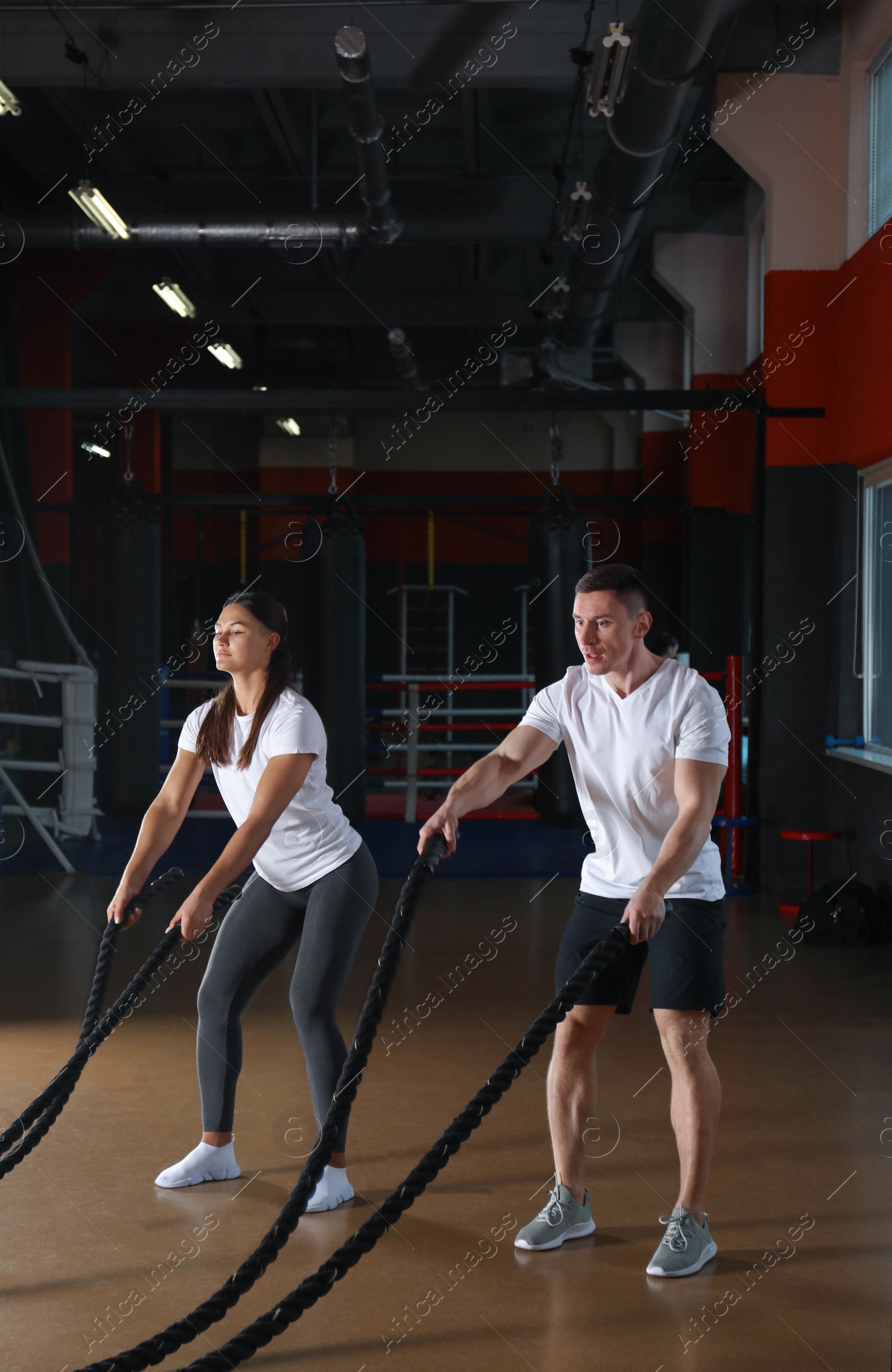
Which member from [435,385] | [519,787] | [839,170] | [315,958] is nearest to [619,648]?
[315,958]

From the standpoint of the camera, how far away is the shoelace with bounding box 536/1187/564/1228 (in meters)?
2.75

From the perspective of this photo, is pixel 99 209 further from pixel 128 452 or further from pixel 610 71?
pixel 610 71

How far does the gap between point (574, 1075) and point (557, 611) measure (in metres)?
5.26

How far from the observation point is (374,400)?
6934 millimetres

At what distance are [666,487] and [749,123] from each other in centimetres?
601

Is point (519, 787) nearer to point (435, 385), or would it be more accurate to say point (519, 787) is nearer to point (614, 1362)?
point (435, 385)

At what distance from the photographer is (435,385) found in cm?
1417

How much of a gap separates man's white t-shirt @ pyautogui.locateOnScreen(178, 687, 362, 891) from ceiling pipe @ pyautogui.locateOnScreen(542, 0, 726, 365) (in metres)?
3.68

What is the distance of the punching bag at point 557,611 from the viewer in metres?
7.69

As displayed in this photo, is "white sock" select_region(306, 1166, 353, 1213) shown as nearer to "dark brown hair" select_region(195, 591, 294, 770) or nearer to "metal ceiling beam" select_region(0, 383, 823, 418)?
"dark brown hair" select_region(195, 591, 294, 770)

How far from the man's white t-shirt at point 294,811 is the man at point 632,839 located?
0.45 m

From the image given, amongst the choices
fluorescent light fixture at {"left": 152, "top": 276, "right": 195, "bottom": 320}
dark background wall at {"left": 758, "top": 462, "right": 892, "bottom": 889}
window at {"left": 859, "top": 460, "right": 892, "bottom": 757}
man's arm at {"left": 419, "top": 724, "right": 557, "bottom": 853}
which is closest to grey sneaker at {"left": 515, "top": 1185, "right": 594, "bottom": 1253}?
man's arm at {"left": 419, "top": 724, "right": 557, "bottom": 853}

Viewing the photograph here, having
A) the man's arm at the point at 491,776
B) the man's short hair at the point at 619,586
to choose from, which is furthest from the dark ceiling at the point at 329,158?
the man's arm at the point at 491,776

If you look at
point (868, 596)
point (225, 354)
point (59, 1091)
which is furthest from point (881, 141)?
point (225, 354)
